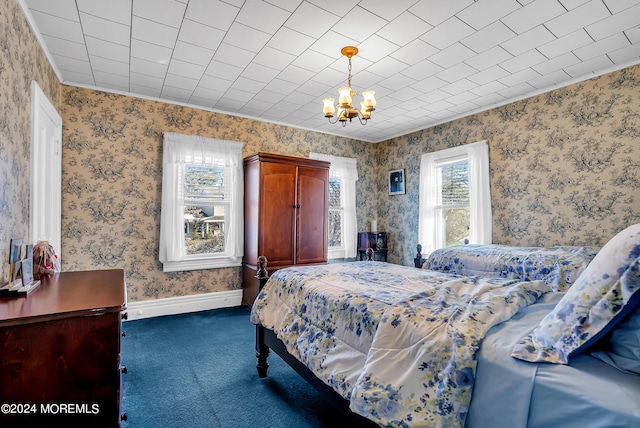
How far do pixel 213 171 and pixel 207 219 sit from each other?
2.08 feet

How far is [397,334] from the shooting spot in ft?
4.27

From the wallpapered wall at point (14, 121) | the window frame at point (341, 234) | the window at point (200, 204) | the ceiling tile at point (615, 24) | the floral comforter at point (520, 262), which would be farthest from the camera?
the window frame at point (341, 234)

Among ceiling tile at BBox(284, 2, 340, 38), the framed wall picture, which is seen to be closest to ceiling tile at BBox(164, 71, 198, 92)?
ceiling tile at BBox(284, 2, 340, 38)

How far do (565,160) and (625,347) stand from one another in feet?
10.4

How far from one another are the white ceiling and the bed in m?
1.85

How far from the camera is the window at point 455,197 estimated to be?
405cm

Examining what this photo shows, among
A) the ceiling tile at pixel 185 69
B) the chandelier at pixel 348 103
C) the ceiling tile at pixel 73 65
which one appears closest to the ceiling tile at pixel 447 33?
the chandelier at pixel 348 103

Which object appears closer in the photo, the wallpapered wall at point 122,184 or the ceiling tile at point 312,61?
the ceiling tile at point 312,61

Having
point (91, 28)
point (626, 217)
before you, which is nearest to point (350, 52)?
point (91, 28)

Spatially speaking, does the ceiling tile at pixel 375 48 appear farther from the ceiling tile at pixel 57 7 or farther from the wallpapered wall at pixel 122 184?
the wallpapered wall at pixel 122 184

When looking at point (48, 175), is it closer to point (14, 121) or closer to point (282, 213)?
point (14, 121)

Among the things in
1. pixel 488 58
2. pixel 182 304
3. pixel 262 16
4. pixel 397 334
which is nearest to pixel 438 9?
pixel 488 58

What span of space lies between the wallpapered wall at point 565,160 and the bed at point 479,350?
89.5 inches

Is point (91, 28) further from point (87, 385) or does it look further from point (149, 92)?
point (87, 385)
